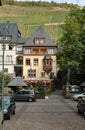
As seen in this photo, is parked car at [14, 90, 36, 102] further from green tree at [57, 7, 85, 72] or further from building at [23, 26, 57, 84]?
building at [23, 26, 57, 84]

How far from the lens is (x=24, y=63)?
314ft

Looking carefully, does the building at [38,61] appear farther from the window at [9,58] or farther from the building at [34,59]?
the window at [9,58]

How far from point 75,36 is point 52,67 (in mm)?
22491

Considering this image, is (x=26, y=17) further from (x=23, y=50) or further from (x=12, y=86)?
(x=12, y=86)

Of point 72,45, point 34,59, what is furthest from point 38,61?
point 72,45

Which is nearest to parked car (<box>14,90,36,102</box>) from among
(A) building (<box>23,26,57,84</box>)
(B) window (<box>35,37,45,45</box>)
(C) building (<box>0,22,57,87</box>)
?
(C) building (<box>0,22,57,87</box>)

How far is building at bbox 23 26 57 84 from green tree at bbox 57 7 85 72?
19.5m

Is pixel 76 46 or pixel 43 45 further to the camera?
pixel 43 45

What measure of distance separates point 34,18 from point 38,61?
5677cm

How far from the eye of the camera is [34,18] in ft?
493

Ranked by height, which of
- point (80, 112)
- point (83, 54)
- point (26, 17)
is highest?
point (80, 112)

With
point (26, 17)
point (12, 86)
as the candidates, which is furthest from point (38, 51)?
point (26, 17)

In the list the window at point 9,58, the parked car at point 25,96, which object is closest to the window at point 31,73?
the window at point 9,58

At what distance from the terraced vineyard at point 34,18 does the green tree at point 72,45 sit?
178 ft
